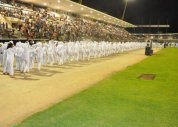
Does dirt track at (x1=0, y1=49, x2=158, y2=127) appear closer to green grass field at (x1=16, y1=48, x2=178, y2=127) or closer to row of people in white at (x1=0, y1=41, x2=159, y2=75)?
green grass field at (x1=16, y1=48, x2=178, y2=127)

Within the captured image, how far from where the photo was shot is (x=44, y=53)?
2111 centimetres

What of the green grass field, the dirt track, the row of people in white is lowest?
the green grass field

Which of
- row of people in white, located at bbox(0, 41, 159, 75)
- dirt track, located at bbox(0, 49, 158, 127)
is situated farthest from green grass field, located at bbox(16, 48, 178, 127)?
row of people in white, located at bbox(0, 41, 159, 75)

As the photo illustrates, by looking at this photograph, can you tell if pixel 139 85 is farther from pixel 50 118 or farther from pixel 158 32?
pixel 158 32

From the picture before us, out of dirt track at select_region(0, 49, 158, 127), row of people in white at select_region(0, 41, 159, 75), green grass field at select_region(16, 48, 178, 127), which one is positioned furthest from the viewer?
row of people in white at select_region(0, 41, 159, 75)

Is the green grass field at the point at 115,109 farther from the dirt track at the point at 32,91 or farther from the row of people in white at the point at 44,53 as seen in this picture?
the row of people in white at the point at 44,53

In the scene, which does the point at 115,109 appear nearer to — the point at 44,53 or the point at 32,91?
the point at 32,91

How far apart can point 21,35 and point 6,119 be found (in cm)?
2100

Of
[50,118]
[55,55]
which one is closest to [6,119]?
[50,118]

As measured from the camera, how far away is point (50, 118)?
27.0 ft

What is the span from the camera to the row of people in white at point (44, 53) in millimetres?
16781

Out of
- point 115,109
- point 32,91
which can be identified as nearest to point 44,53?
point 32,91

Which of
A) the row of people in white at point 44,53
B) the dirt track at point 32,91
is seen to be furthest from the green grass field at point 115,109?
the row of people in white at point 44,53

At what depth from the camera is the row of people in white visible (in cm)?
1678
